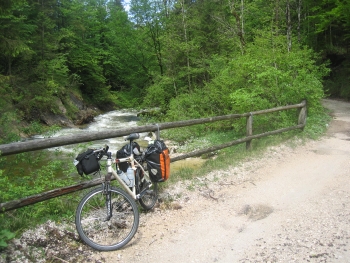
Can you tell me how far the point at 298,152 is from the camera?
25.2 feet

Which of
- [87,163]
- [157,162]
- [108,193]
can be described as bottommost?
[108,193]

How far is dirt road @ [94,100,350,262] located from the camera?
3.32m

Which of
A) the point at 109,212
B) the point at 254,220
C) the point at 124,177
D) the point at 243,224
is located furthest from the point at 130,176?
the point at 254,220

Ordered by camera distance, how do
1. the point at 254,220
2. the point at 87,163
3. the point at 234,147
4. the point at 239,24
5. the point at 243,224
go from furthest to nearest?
the point at 239,24 < the point at 234,147 < the point at 254,220 < the point at 243,224 < the point at 87,163

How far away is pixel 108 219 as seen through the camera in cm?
360

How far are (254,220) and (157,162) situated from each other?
1.61 m

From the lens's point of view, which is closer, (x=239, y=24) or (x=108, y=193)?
(x=108, y=193)

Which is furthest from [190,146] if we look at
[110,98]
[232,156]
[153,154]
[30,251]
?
[110,98]

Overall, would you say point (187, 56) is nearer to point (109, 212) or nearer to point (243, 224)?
point (243, 224)

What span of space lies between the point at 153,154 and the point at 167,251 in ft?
4.07

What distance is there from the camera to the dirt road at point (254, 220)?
3.32m

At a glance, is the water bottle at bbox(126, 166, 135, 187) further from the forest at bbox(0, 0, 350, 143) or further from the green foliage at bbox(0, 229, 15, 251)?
the forest at bbox(0, 0, 350, 143)

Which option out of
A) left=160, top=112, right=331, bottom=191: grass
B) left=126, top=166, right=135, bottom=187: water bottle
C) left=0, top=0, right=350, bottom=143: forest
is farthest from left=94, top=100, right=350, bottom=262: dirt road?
left=0, top=0, right=350, bottom=143: forest

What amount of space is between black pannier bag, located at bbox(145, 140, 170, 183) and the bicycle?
0.18m
